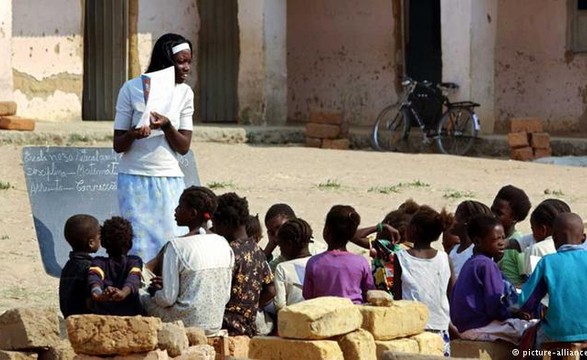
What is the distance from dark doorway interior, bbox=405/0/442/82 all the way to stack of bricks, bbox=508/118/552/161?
2910mm

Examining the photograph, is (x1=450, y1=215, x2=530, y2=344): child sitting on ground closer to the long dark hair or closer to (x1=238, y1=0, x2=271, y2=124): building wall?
the long dark hair

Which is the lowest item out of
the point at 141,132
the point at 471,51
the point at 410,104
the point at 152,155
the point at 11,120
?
the point at 152,155

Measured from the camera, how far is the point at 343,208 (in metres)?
7.46

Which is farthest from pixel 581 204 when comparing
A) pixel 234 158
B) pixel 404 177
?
pixel 234 158

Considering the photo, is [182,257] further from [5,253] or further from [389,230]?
[5,253]

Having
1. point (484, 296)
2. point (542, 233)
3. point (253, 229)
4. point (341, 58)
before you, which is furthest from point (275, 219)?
point (341, 58)

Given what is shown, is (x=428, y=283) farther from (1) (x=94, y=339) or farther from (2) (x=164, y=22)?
(2) (x=164, y=22)

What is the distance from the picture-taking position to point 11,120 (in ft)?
52.1

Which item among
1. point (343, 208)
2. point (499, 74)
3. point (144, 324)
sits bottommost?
point (144, 324)

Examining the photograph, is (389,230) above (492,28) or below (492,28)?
below

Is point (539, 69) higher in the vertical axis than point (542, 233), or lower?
higher

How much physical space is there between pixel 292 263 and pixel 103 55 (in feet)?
37.6

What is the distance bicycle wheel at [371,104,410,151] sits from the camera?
1766 centimetres

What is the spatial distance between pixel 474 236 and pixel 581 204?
19.4ft
